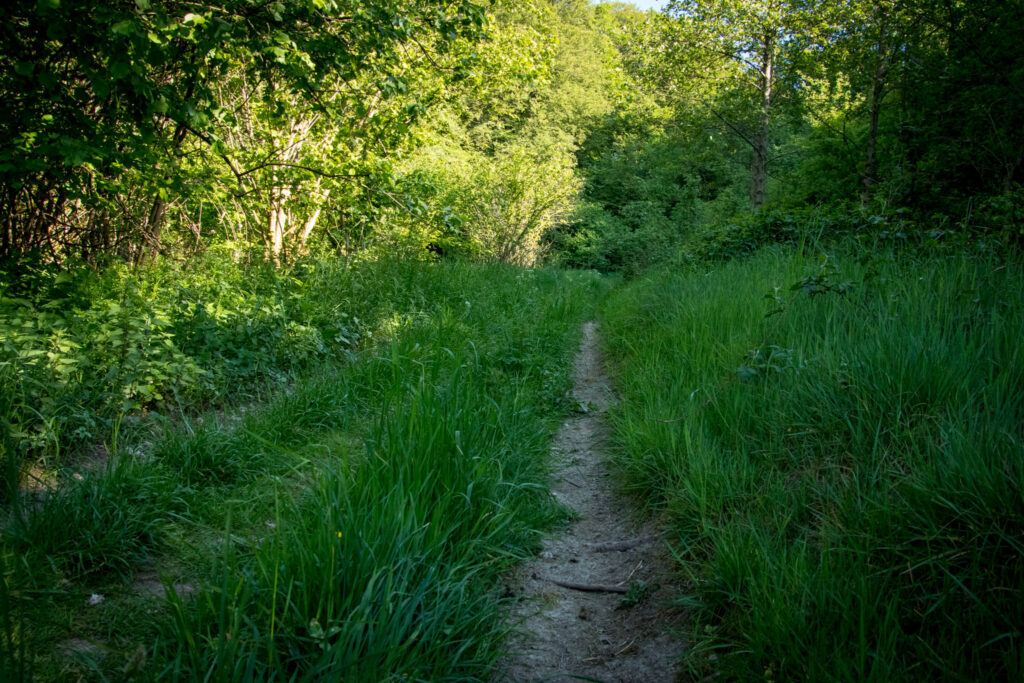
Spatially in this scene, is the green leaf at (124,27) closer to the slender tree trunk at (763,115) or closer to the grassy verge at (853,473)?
the grassy verge at (853,473)

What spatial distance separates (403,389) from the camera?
3.69 metres

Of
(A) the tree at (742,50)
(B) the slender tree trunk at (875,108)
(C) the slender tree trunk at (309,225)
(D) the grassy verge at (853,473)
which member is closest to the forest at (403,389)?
(D) the grassy verge at (853,473)

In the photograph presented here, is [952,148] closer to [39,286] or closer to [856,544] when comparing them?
[856,544]

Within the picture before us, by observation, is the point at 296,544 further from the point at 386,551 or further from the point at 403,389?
the point at 403,389

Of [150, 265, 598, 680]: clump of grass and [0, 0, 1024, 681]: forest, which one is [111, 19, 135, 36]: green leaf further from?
[150, 265, 598, 680]: clump of grass

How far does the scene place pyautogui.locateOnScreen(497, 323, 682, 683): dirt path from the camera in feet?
6.48

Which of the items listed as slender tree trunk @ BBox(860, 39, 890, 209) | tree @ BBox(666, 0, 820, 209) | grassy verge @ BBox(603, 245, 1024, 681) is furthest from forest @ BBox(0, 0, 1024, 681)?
tree @ BBox(666, 0, 820, 209)

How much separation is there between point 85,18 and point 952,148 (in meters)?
11.3

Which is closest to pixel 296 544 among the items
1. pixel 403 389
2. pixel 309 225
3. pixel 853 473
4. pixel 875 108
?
pixel 403 389

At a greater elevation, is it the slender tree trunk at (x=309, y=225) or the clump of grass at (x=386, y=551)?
the slender tree trunk at (x=309, y=225)

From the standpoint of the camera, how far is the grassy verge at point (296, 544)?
5.37ft

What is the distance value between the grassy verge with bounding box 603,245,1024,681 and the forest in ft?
0.06

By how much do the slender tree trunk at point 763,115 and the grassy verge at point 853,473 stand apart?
1317cm

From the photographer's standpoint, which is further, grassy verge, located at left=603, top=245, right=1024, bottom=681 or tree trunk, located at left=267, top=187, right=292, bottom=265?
tree trunk, located at left=267, top=187, right=292, bottom=265
